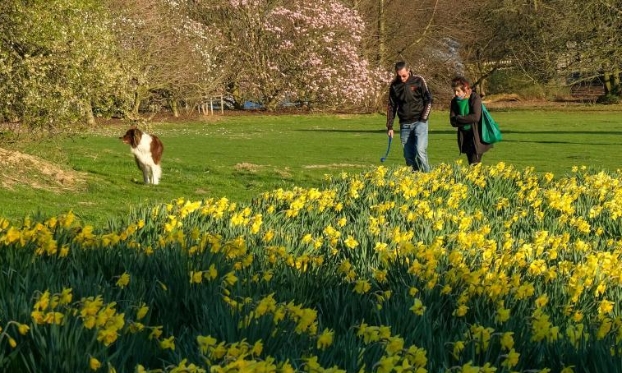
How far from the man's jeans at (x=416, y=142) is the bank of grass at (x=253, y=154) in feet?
1.39

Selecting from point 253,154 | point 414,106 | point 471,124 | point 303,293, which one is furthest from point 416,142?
point 253,154

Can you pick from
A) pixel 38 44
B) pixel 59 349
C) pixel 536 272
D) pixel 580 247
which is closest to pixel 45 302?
pixel 59 349

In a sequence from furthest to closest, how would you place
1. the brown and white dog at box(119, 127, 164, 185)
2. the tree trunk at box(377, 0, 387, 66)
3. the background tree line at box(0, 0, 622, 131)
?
the tree trunk at box(377, 0, 387, 66), the brown and white dog at box(119, 127, 164, 185), the background tree line at box(0, 0, 622, 131)

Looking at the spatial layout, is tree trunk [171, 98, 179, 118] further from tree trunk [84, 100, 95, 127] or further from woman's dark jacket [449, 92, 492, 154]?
woman's dark jacket [449, 92, 492, 154]

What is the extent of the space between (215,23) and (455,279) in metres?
49.0

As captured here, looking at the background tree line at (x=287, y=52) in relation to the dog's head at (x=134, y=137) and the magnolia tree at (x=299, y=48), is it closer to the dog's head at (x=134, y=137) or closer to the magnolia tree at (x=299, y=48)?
the magnolia tree at (x=299, y=48)

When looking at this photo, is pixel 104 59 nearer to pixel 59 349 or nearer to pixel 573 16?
pixel 59 349

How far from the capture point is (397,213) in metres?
9.47

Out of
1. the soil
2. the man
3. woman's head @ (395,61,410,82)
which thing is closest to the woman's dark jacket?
the man

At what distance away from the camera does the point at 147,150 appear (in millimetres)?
17531

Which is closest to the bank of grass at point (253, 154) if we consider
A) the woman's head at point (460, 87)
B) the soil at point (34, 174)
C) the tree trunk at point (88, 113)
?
the soil at point (34, 174)

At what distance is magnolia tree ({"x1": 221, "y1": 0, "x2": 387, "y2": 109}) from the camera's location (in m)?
53.1

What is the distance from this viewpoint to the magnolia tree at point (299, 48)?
53.1 m

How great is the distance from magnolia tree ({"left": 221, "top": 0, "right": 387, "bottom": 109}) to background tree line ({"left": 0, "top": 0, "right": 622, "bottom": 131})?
0.08 m
